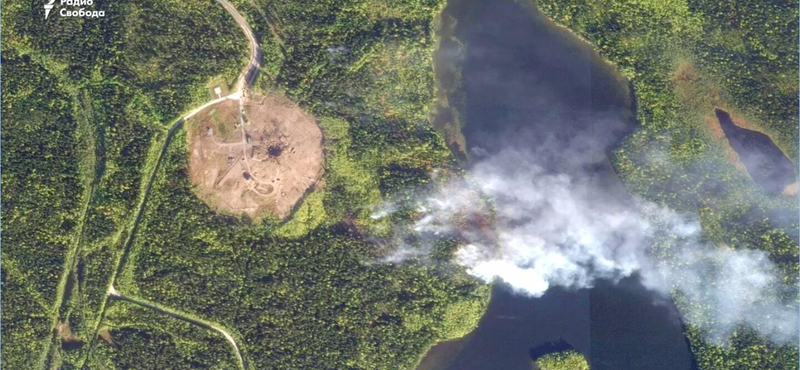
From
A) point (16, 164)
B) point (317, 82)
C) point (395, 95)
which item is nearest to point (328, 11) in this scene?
point (317, 82)

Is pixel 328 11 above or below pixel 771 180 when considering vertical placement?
above

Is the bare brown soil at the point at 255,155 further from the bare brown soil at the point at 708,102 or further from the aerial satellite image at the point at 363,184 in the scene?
the bare brown soil at the point at 708,102

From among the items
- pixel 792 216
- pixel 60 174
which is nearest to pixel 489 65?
pixel 792 216

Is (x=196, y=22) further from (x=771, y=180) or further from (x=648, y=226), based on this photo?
(x=771, y=180)

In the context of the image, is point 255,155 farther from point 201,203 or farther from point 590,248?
point 590,248

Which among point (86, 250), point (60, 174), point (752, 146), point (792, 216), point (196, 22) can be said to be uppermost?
point (196, 22)
